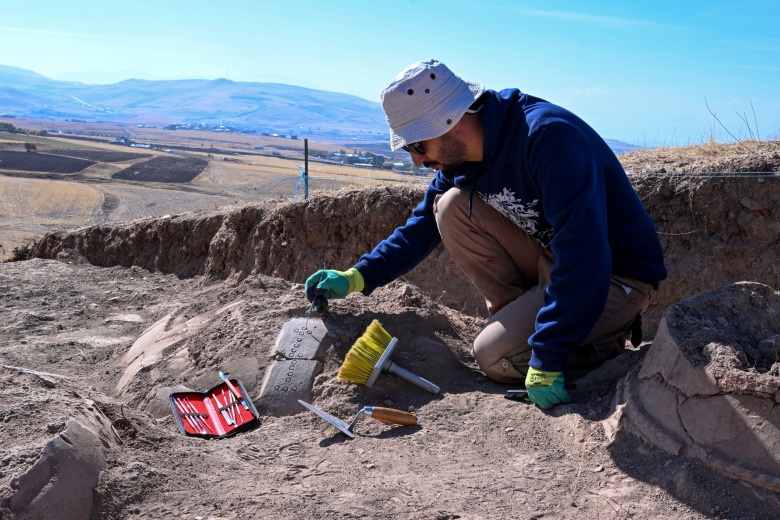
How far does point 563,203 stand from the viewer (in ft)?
8.71

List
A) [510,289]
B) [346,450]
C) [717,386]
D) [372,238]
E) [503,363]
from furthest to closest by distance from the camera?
[372,238] → [510,289] → [503,363] → [346,450] → [717,386]

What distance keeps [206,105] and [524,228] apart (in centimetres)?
16148

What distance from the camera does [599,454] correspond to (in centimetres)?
243

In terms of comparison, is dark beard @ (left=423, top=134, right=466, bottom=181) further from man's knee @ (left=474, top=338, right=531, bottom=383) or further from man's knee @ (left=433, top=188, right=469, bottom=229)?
man's knee @ (left=474, top=338, right=531, bottom=383)

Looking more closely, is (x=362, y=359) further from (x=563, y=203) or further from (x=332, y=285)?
(x=563, y=203)

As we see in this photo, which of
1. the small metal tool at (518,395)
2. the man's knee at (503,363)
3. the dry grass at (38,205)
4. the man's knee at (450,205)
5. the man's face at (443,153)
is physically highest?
the man's face at (443,153)

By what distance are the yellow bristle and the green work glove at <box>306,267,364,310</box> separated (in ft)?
1.19

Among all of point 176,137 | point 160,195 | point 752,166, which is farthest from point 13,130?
point 752,166

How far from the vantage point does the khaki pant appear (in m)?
3.15

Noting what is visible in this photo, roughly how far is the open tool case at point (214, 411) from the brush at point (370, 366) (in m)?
0.46

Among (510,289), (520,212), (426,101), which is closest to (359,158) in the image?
(510,289)

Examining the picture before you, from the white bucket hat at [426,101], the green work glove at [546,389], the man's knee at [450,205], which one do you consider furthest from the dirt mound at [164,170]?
the green work glove at [546,389]

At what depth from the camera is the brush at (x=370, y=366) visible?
3.09m

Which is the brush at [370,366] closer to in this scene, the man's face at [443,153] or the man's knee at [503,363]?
the man's knee at [503,363]
